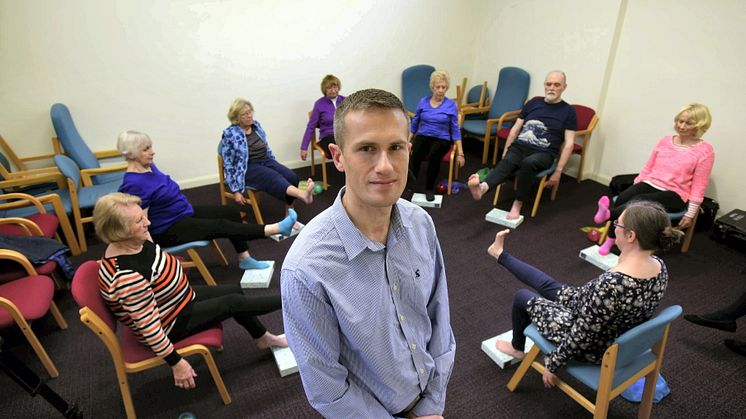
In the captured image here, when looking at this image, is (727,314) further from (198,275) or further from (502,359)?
(198,275)

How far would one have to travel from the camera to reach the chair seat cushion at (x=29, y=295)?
1.99m

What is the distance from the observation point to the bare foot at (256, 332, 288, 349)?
2170 mm

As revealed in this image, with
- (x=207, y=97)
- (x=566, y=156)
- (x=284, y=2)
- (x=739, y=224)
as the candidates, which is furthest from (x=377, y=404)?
(x=284, y=2)

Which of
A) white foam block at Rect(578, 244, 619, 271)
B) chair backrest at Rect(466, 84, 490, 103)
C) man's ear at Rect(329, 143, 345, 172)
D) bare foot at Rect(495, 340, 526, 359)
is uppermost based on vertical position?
man's ear at Rect(329, 143, 345, 172)

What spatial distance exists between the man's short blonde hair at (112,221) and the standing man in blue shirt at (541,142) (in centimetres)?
275

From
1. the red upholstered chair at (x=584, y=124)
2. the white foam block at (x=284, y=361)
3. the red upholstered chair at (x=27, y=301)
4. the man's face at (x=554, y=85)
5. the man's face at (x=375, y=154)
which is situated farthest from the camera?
the red upholstered chair at (x=584, y=124)

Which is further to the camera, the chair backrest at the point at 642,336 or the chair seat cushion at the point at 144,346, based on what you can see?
the chair seat cushion at the point at 144,346

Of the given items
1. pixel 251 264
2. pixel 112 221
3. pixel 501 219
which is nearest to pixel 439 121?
pixel 501 219

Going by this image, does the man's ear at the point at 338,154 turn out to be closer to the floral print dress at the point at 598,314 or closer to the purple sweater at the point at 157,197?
the floral print dress at the point at 598,314

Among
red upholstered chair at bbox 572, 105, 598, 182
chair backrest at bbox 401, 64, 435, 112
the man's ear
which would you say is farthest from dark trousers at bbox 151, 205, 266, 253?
red upholstered chair at bbox 572, 105, 598, 182

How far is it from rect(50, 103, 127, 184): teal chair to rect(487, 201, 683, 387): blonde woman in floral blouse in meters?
3.56

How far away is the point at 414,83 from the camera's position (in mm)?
5168

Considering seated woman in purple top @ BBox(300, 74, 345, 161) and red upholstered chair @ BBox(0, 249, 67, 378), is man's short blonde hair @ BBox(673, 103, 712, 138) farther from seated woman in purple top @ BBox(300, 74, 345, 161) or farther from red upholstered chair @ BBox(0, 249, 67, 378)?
red upholstered chair @ BBox(0, 249, 67, 378)

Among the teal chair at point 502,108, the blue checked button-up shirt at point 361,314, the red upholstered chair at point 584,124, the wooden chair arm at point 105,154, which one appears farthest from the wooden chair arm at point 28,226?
the red upholstered chair at point 584,124
